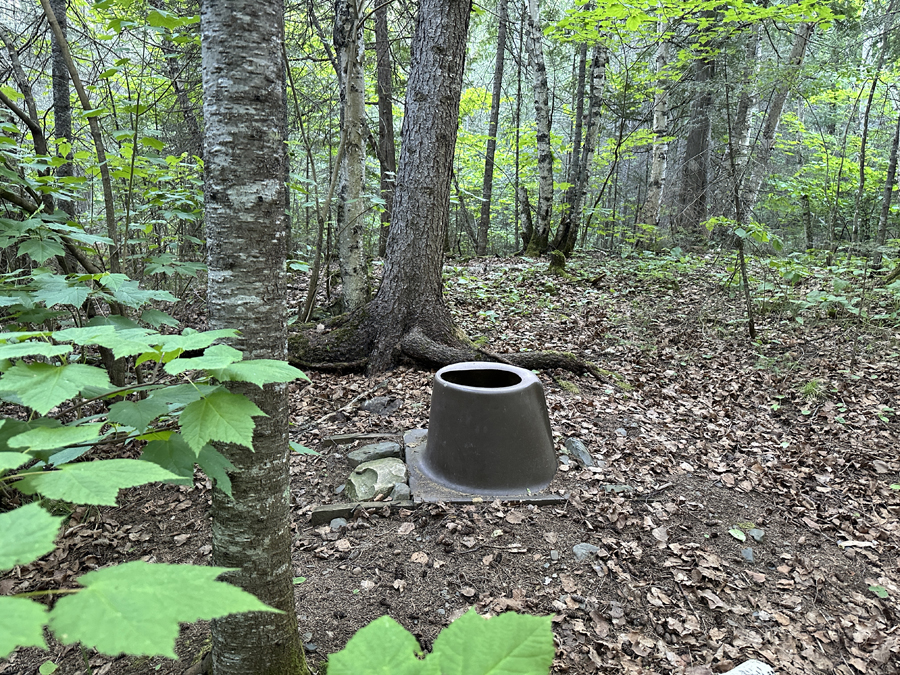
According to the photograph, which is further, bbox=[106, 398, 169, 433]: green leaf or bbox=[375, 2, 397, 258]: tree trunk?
bbox=[375, 2, 397, 258]: tree trunk

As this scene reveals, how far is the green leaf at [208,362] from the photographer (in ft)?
3.29

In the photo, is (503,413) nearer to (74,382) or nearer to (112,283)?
(112,283)

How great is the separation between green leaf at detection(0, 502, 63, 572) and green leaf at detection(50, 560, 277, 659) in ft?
0.21

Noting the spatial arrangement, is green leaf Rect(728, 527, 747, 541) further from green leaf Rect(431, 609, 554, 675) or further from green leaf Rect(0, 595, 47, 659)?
green leaf Rect(0, 595, 47, 659)

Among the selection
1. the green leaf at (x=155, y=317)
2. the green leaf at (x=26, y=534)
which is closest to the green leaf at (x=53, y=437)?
the green leaf at (x=26, y=534)

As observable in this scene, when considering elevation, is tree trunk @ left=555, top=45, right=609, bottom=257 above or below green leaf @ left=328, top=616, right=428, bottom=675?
above

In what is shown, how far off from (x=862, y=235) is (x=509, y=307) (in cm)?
1054

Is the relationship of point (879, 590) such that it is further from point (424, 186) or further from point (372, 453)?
point (424, 186)

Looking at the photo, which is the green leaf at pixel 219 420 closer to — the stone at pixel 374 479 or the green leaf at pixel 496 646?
the green leaf at pixel 496 646

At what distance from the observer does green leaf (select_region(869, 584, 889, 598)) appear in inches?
110

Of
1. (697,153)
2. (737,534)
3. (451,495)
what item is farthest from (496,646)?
(697,153)

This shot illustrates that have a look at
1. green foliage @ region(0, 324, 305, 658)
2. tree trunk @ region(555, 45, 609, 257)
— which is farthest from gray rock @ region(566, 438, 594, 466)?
tree trunk @ region(555, 45, 609, 257)

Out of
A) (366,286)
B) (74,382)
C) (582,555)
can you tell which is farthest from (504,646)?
(366,286)

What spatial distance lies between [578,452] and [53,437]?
358 cm
